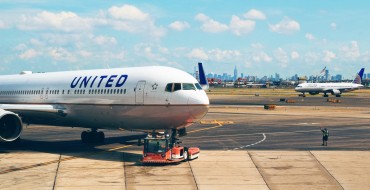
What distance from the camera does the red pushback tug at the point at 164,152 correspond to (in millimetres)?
24734

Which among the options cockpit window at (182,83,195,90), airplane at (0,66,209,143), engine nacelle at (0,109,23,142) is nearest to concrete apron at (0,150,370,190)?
engine nacelle at (0,109,23,142)

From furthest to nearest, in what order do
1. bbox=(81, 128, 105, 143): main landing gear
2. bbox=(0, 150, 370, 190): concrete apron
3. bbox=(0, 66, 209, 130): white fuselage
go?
bbox=(81, 128, 105, 143): main landing gear < bbox=(0, 66, 209, 130): white fuselage < bbox=(0, 150, 370, 190): concrete apron

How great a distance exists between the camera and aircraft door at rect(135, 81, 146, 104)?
88.4ft

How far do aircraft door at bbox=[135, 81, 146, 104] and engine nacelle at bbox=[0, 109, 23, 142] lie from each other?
7.99 m

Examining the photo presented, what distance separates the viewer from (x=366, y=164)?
2539 centimetres

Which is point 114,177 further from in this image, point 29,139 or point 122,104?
point 29,139

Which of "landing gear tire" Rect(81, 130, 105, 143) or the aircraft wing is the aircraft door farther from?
"landing gear tire" Rect(81, 130, 105, 143)

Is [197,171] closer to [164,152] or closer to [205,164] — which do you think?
[205,164]

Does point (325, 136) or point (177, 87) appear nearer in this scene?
point (177, 87)

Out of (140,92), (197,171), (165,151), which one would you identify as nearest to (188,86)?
(140,92)

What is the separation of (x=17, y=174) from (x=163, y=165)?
717 centimetres

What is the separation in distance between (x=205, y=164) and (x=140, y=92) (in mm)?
5696

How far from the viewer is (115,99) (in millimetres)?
28328

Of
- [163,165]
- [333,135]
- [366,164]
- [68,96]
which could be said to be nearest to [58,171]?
[163,165]
